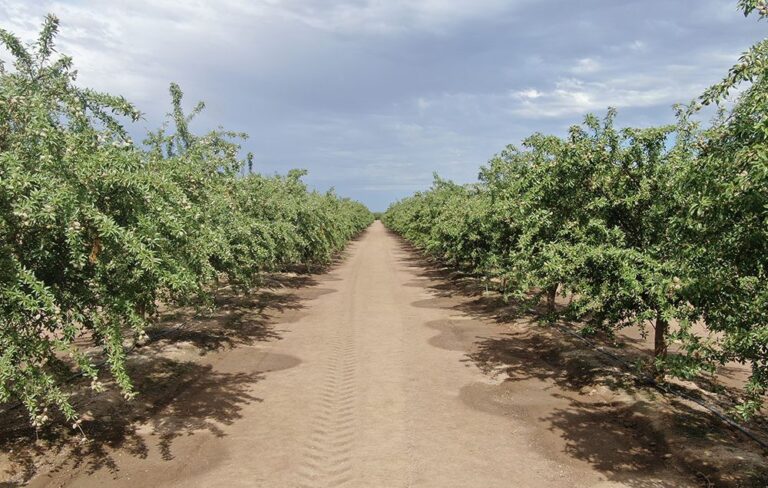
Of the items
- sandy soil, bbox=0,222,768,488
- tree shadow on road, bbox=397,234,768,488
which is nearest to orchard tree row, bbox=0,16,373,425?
sandy soil, bbox=0,222,768,488

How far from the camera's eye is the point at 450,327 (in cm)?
1744

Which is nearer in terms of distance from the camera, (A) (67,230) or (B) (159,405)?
(A) (67,230)

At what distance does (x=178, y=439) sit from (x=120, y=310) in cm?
276

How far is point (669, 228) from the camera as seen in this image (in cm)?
845

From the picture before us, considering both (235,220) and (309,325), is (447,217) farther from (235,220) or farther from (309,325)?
(235,220)

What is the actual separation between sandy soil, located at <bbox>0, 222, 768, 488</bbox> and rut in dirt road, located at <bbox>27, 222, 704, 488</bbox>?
3cm

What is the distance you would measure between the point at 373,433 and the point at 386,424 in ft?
1.54

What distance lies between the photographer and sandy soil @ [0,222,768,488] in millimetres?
7344

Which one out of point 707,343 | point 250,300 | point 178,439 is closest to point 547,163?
point 707,343

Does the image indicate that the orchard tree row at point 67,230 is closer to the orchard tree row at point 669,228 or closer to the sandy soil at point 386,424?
the sandy soil at point 386,424

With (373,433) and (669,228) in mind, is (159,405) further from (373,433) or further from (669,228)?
(669,228)

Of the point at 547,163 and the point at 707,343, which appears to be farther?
the point at 547,163

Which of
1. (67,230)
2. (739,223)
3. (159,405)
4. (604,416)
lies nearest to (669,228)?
(739,223)

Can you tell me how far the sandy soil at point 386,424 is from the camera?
289 inches
